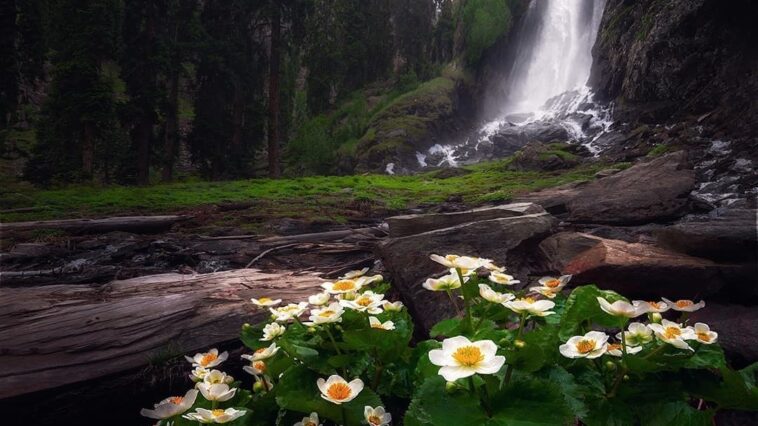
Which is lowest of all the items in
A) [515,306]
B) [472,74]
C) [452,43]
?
[515,306]

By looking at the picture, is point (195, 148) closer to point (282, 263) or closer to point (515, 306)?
point (282, 263)

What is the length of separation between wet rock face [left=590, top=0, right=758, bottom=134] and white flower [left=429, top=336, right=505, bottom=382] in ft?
51.4

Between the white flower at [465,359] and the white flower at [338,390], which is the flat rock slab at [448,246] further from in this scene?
the white flower at [465,359]

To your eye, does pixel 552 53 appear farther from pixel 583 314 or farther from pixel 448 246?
pixel 583 314

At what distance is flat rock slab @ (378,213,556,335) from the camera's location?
374cm

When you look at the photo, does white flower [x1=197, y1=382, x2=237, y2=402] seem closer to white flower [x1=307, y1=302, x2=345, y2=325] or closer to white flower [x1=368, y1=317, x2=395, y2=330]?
white flower [x1=307, y1=302, x2=345, y2=325]

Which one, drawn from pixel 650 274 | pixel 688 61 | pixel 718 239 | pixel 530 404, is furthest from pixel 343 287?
pixel 688 61

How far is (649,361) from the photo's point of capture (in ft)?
3.84

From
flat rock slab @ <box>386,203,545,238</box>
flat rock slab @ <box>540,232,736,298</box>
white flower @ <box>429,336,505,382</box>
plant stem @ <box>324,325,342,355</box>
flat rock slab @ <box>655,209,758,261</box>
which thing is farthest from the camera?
flat rock slab @ <box>386,203,545,238</box>

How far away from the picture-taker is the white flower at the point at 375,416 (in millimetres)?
1225

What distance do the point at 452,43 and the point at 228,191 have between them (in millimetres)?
34418

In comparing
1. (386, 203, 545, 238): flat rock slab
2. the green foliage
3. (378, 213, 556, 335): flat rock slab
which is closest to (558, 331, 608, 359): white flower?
(378, 213, 556, 335): flat rock slab

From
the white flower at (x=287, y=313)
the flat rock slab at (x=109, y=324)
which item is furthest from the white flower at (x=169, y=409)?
the flat rock slab at (x=109, y=324)

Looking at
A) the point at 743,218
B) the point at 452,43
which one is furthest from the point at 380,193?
the point at 452,43
